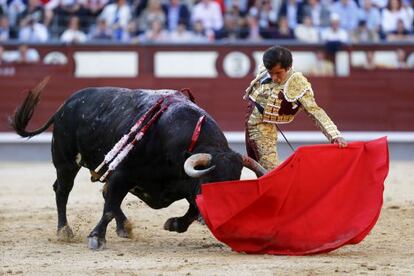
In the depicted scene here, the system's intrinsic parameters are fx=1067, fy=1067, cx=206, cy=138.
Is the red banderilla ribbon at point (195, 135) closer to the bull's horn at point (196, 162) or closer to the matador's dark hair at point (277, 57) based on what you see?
the bull's horn at point (196, 162)

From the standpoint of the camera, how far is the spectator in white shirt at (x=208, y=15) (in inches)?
459

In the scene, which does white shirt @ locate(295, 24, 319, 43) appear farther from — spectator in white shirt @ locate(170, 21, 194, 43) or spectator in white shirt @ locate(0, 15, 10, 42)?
spectator in white shirt @ locate(0, 15, 10, 42)

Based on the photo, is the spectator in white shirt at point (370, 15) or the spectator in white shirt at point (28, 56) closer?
the spectator in white shirt at point (370, 15)

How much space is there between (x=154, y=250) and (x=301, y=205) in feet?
2.73

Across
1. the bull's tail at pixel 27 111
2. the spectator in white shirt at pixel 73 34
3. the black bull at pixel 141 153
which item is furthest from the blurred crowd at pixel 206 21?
the black bull at pixel 141 153

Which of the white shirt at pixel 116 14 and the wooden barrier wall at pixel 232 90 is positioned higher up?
the white shirt at pixel 116 14

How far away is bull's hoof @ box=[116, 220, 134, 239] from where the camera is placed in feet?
20.0

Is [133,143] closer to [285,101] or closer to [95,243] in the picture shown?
[95,243]

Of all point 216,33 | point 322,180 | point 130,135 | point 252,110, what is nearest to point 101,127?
point 130,135

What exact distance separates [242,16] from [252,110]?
6319 mm

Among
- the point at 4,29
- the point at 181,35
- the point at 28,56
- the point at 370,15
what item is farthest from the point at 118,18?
the point at 370,15

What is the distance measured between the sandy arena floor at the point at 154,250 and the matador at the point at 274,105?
572mm

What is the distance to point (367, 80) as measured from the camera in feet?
38.9

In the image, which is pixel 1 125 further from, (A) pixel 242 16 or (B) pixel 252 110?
(B) pixel 252 110
